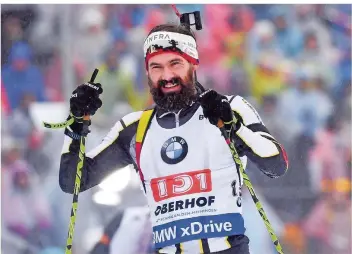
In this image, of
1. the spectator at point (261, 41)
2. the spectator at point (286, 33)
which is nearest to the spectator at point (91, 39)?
the spectator at point (261, 41)

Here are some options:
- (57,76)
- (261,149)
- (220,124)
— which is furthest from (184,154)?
(57,76)

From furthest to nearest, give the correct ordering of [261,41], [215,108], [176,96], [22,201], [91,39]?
[261,41] < [91,39] < [22,201] < [176,96] < [215,108]

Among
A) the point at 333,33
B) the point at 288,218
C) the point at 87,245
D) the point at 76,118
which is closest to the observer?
the point at 76,118

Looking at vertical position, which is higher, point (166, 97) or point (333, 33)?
point (333, 33)

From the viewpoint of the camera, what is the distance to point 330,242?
7.48m

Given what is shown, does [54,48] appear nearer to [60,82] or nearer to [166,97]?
[60,82]

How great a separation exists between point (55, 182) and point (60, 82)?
97 cm

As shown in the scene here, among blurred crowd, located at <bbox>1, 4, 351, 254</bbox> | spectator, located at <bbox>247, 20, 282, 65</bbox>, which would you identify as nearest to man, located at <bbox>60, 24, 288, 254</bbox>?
blurred crowd, located at <bbox>1, 4, 351, 254</bbox>

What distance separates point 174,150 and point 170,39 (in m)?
0.52

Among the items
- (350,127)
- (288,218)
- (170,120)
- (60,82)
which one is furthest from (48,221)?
(170,120)

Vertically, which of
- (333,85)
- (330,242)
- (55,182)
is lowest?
(330,242)

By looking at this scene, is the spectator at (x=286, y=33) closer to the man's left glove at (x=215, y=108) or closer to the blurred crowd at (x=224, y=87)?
the blurred crowd at (x=224, y=87)

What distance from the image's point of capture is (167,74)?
11.7ft

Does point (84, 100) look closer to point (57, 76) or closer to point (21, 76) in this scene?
point (57, 76)
